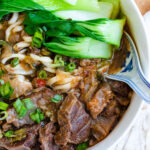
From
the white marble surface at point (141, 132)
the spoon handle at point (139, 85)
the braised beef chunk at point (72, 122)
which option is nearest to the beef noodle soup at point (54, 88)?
the braised beef chunk at point (72, 122)

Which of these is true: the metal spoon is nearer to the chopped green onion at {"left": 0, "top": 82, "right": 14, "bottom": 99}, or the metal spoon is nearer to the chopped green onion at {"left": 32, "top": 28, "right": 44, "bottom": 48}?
the chopped green onion at {"left": 32, "top": 28, "right": 44, "bottom": 48}

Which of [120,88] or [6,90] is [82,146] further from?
[6,90]

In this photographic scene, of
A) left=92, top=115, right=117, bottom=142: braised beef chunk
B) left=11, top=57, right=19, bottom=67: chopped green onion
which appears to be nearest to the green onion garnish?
left=92, top=115, right=117, bottom=142: braised beef chunk

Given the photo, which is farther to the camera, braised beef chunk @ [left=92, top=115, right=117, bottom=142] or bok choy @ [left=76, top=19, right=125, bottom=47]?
braised beef chunk @ [left=92, top=115, right=117, bottom=142]

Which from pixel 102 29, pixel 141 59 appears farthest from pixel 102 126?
pixel 102 29

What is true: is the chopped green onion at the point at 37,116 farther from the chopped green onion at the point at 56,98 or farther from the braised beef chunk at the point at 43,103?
the chopped green onion at the point at 56,98

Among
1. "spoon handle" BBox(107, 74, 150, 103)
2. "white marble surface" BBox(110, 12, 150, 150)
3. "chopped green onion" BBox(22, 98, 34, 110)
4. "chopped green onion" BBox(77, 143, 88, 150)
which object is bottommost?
"white marble surface" BBox(110, 12, 150, 150)

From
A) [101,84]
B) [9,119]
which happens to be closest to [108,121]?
[101,84]
